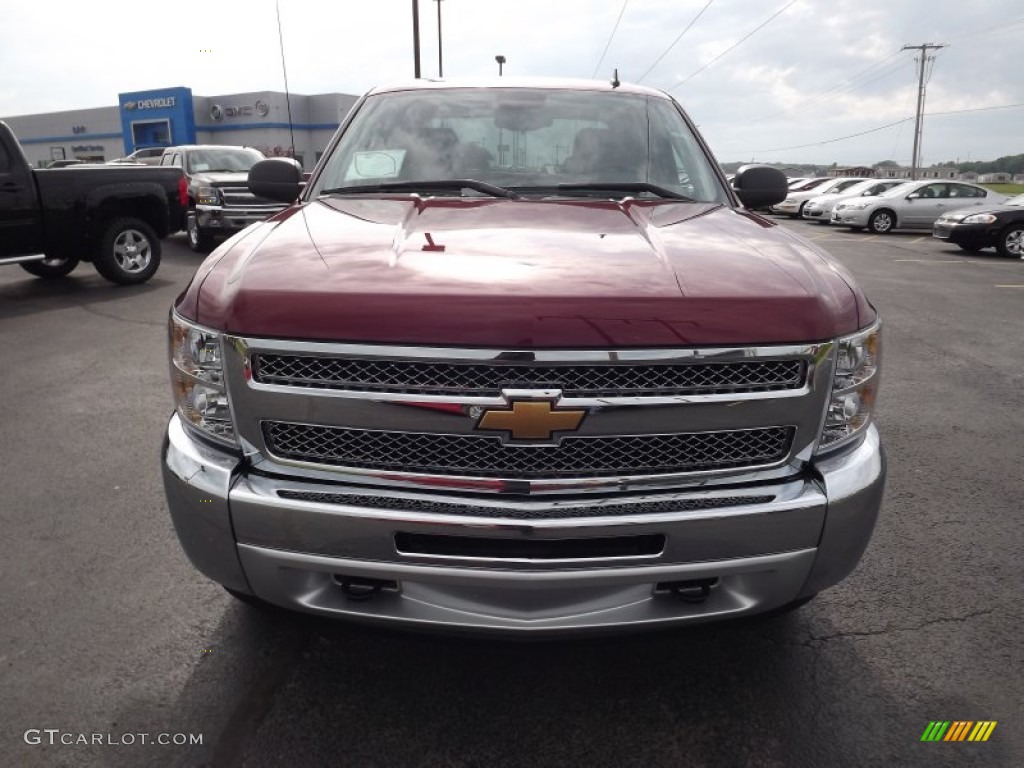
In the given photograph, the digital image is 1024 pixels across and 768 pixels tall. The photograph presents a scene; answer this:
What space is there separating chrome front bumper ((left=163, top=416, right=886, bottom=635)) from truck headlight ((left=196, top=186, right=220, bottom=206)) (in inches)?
479

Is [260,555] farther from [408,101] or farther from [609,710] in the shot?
[408,101]

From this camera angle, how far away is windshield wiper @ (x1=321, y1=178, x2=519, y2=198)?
2990mm

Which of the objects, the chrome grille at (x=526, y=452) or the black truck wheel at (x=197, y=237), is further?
the black truck wheel at (x=197, y=237)

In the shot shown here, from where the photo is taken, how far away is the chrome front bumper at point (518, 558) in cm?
188

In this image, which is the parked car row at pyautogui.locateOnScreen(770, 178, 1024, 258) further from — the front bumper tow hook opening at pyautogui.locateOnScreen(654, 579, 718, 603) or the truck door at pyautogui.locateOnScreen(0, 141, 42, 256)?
the front bumper tow hook opening at pyautogui.locateOnScreen(654, 579, 718, 603)

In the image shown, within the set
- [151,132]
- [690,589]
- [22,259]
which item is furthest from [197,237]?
[151,132]

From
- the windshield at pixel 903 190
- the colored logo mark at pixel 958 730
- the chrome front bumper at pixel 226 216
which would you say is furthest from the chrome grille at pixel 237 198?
the windshield at pixel 903 190

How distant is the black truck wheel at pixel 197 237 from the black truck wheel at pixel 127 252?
11.1 ft

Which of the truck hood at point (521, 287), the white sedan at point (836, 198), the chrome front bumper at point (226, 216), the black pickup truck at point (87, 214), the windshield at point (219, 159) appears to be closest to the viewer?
the truck hood at point (521, 287)

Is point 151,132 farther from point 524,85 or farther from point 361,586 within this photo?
point 361,586

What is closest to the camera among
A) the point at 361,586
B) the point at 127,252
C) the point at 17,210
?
the point at 361,586

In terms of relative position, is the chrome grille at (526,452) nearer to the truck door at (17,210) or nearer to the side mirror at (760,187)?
the side mirror at (760,187)

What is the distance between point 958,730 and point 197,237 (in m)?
13.9

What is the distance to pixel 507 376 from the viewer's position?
1.86 metres
